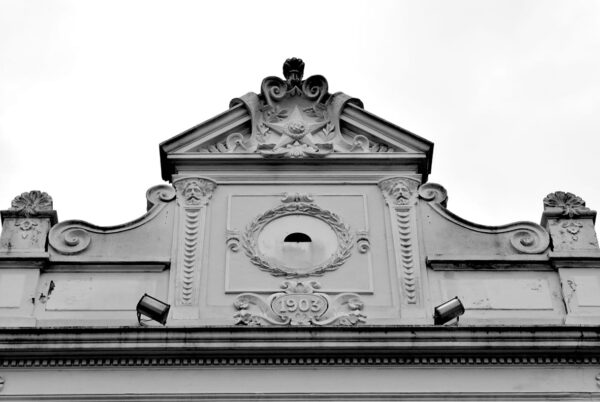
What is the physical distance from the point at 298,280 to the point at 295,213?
3.73 feet

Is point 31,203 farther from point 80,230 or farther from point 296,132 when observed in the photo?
point 296,132

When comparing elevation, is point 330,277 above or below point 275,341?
above

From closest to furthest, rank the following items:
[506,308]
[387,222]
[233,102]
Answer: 1. [506,308]
2. [387,222]
3. [233,102]

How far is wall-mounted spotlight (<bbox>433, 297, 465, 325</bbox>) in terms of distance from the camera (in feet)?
43.9

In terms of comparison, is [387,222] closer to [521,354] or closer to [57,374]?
[521,354]

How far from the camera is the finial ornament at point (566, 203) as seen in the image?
48.1 feet

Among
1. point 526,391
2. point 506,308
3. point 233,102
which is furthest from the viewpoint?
point 233,102

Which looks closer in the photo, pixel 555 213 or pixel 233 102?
pixel 555 213

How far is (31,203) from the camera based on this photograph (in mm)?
14688

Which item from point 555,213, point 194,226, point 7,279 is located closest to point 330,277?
point 194,226

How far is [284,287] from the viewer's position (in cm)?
1404

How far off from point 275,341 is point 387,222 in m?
2.52

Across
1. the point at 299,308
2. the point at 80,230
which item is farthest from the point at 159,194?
the point at 299,308

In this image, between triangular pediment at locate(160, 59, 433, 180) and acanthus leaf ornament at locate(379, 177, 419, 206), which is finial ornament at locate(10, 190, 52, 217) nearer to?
triangular pediment at locate(160, 59, 433, 180)
